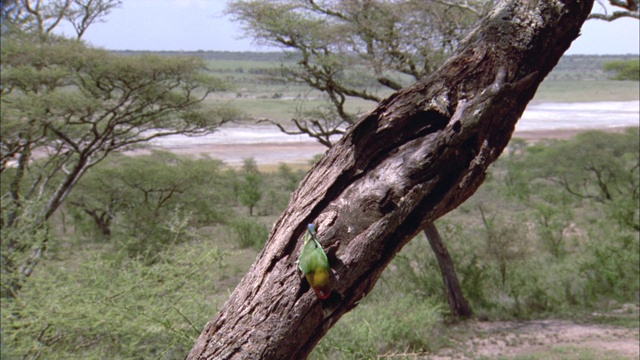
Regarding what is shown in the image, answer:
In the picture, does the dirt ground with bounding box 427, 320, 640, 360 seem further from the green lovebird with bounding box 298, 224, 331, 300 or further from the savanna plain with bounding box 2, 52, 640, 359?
the green lovebird with bounding box 298, 224, 331, 300

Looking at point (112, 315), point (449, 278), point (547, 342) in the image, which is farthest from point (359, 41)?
point (112, 315)

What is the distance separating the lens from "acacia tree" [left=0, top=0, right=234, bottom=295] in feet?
32.9

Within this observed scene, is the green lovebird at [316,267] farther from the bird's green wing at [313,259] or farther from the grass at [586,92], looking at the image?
the grass at [586,92]

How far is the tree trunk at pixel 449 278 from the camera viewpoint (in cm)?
1013

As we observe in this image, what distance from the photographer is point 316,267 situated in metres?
1.54

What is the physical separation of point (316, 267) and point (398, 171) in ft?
1.17

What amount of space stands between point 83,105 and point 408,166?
32.3 ft

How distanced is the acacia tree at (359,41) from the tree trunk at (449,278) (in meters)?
0.02

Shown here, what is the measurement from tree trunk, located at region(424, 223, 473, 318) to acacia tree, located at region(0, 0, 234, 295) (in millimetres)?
5797

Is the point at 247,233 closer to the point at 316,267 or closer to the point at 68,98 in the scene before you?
the point at 68,98

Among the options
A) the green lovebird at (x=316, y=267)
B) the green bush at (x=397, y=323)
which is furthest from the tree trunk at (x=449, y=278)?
the green lovebird at (x=316, y=267)

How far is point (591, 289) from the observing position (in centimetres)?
1175

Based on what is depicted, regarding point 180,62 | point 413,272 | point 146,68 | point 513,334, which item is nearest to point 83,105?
point 146,68

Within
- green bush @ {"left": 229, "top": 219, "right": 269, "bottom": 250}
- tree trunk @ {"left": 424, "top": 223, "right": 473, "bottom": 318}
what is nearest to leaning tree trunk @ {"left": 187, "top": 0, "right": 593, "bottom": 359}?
tree trunk @ {"left": 424, "top": 223, "right": 473, "bottom": 318}
